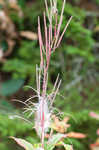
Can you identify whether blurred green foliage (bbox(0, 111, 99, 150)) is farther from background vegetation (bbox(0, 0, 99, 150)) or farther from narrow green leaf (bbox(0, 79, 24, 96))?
narrow green leaf (bbox(0, 79, 24, 96))

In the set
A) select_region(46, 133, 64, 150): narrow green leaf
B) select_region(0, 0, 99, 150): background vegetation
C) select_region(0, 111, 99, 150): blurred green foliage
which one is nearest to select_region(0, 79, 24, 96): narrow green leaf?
select_region(0, 0, 99, 150): background vegetation

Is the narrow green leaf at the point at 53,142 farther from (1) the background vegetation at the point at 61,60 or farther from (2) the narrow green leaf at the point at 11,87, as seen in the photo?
(2) the narrow green leaf at the point at 11,87

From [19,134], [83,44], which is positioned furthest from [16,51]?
[19,134]

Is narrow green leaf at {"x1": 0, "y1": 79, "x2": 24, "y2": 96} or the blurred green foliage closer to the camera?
the blurred green foliage

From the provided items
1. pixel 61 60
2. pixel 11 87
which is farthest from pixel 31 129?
pixel 61 60

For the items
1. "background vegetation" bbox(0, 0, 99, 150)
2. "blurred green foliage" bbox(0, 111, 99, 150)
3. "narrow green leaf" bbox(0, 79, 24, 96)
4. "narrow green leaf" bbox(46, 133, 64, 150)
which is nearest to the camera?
"narrow green leaf" bbox(46, 133, 64, 150)

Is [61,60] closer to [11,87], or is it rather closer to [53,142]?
[11,87]

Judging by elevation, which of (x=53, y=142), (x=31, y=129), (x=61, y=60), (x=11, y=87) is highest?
(x=61, y=60)

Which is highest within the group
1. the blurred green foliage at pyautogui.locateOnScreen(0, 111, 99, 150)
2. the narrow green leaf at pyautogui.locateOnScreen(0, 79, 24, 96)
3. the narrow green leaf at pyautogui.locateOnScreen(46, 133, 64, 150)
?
the narrow green leaf at pyautogui.locateOnScreen(0, 79, 24, 96)
